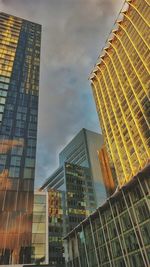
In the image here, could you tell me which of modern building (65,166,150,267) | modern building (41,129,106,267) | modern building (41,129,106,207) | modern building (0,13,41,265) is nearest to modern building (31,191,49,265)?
modern building (0,13,41,265)

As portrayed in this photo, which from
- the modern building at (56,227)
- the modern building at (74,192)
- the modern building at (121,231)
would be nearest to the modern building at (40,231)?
the modern building at (121,231)

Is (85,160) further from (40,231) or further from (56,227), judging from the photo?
(40,231)

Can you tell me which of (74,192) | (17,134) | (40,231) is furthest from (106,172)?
Result: (40,231)

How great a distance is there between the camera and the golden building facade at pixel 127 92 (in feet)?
284

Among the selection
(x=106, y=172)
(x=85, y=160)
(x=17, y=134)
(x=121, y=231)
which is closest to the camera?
(x=121, y=231)

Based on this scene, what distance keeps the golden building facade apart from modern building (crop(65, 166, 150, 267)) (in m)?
27.0

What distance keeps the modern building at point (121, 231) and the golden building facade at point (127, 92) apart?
2699 cm

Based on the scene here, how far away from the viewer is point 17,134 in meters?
60.9

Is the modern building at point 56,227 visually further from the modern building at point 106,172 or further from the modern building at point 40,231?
the modern building at point 40,231

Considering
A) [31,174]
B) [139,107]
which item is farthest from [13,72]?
[139,107]

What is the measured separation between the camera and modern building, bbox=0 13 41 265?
4488 cm

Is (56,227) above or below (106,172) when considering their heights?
below

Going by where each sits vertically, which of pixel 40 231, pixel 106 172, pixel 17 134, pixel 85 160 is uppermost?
pixel 85 160

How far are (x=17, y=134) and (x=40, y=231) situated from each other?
78.1 ft
